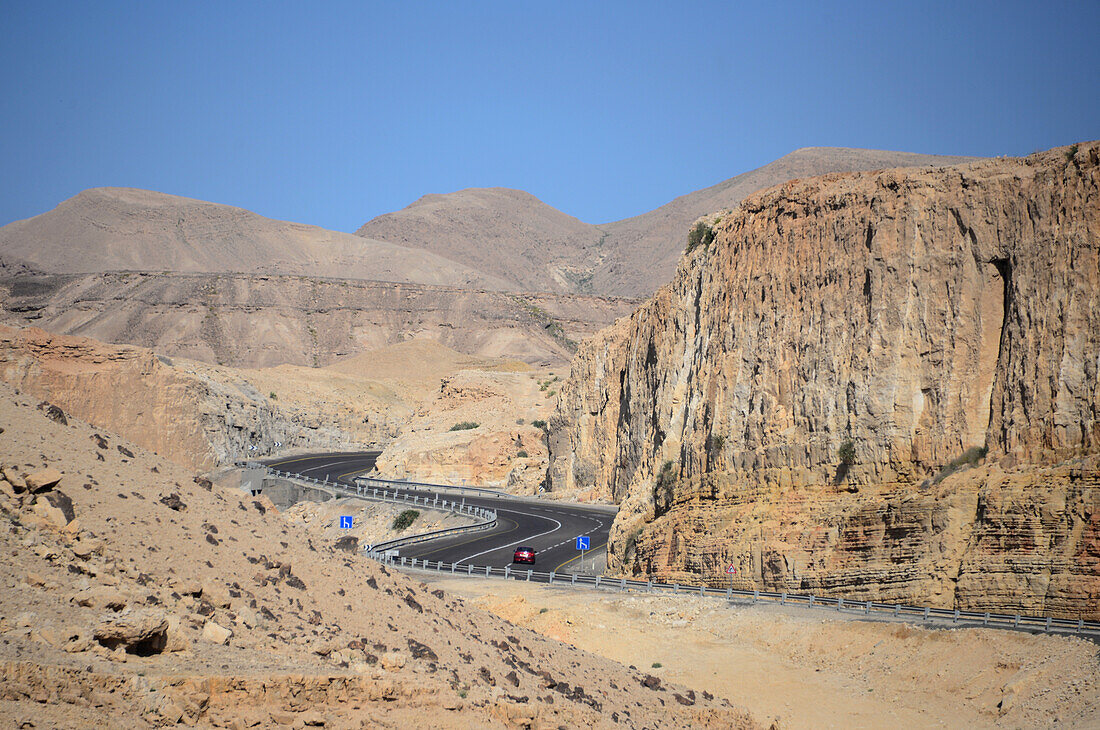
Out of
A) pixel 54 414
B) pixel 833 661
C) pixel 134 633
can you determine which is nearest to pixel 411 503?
pixel 833 661

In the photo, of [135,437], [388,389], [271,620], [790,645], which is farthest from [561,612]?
[388,389]

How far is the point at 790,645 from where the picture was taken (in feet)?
85.7

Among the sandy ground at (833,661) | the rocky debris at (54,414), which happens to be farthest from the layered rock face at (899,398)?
the rocky debris at (54,414)

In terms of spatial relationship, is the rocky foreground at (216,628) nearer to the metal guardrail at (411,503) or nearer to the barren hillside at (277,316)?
the metal guardrail at (411,503)

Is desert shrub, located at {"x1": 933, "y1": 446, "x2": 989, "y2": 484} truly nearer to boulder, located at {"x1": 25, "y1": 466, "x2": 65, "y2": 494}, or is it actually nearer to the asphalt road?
the asphalt road

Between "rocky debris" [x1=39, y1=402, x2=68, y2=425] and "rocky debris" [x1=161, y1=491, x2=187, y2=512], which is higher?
"rocky debris" [x1=39, y1=402, x2=68, y2=425]

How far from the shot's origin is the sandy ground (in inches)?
784

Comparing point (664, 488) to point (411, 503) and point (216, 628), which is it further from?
point (411, 503)

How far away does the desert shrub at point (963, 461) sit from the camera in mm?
25812

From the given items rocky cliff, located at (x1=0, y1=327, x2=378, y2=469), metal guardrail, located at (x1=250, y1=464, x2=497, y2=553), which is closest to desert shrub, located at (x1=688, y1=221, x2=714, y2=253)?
metal guardrail, located at (x1=250, y1=464, x2=497, y2=553)

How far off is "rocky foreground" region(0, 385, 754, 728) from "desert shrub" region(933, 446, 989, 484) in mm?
11042

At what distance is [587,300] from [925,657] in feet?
548

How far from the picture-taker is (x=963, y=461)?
2608 cm

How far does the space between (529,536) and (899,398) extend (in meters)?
25.3
